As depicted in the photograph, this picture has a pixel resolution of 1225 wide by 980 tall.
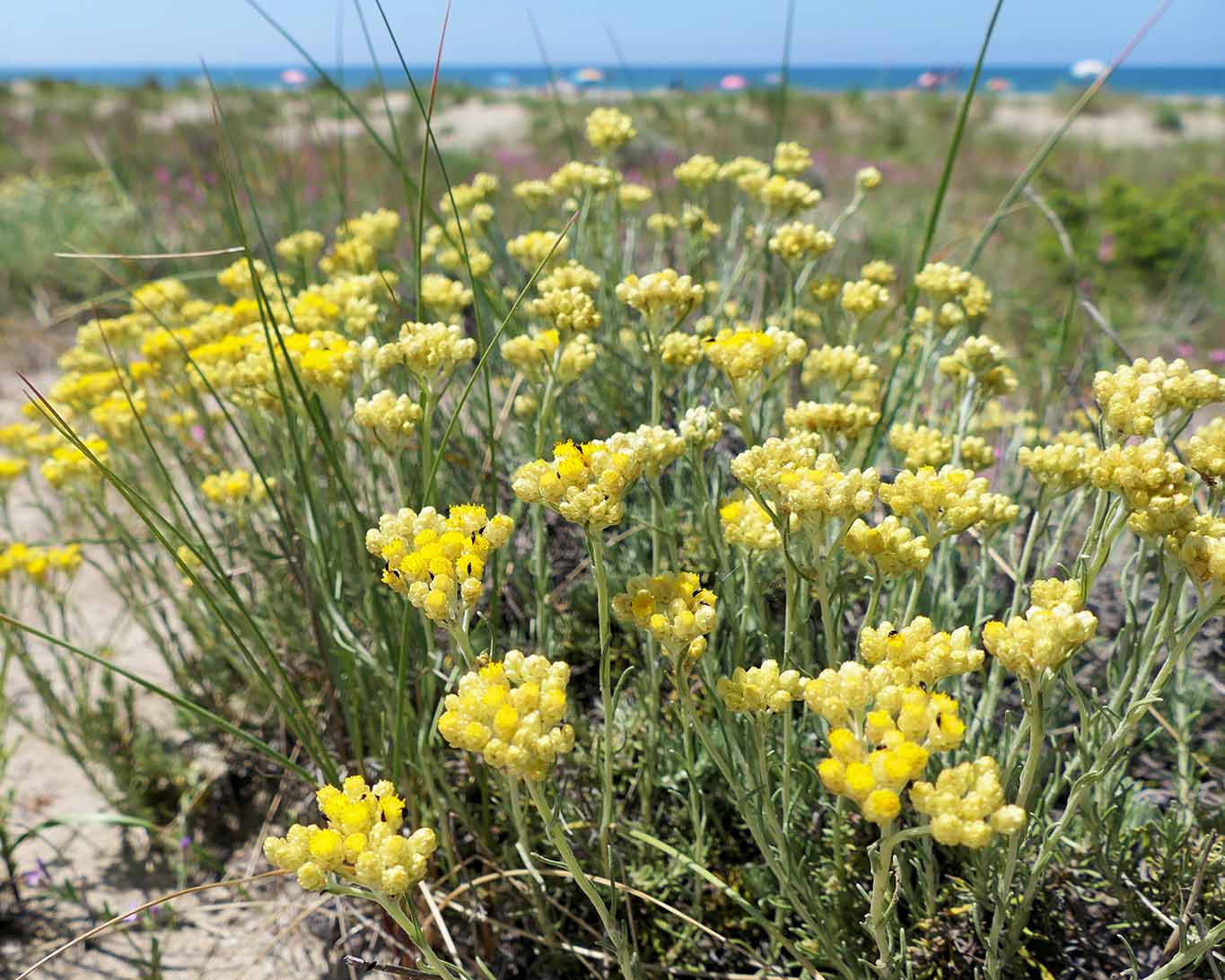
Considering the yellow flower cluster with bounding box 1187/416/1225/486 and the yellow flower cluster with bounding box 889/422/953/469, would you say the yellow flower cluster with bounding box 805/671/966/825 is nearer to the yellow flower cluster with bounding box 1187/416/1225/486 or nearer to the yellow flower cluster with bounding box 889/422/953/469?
the yellow flower cluster with bounding box 1187/416/1225/486

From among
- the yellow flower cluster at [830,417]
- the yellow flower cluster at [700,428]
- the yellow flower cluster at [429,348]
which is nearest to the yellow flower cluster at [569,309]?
the yellow flower cluster at [429,348]

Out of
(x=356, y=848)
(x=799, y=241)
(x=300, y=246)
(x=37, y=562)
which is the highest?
(x=799, y=241)

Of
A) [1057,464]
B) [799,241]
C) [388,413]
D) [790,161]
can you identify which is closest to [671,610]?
[388,413]

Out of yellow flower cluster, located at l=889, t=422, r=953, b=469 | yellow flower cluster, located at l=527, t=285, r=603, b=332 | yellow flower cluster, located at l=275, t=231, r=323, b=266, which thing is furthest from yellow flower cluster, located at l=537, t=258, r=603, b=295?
yellow flower cluster, located at l=275, t=231, r=323, b=266

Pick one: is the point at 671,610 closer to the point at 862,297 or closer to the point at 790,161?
the point at 862,297

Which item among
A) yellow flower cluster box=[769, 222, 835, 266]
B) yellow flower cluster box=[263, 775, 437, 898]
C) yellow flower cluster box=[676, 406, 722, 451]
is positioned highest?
yellow flower cluster box=[769, 222, 835, 266]

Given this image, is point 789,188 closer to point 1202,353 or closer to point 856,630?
point 856,630
